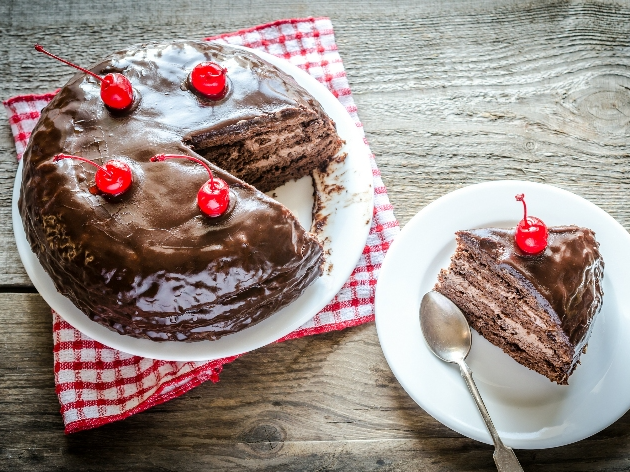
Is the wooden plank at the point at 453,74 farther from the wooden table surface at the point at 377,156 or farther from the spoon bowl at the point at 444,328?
the spoon bowl at the point at 444,328

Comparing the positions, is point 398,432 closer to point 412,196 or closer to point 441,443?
point 441,443

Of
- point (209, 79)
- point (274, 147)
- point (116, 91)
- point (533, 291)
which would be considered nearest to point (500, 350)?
point (533, 291)

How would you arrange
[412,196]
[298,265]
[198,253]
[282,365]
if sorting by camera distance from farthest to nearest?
[412,196] < [282,365] < [298,265] < [198,253]

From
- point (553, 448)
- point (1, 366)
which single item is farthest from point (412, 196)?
point (1, 366)

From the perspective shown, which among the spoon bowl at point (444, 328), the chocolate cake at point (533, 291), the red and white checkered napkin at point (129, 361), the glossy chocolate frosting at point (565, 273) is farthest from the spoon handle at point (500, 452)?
the red and white checkered napkin at point (129, 361)

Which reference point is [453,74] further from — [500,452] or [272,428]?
[272,428]
